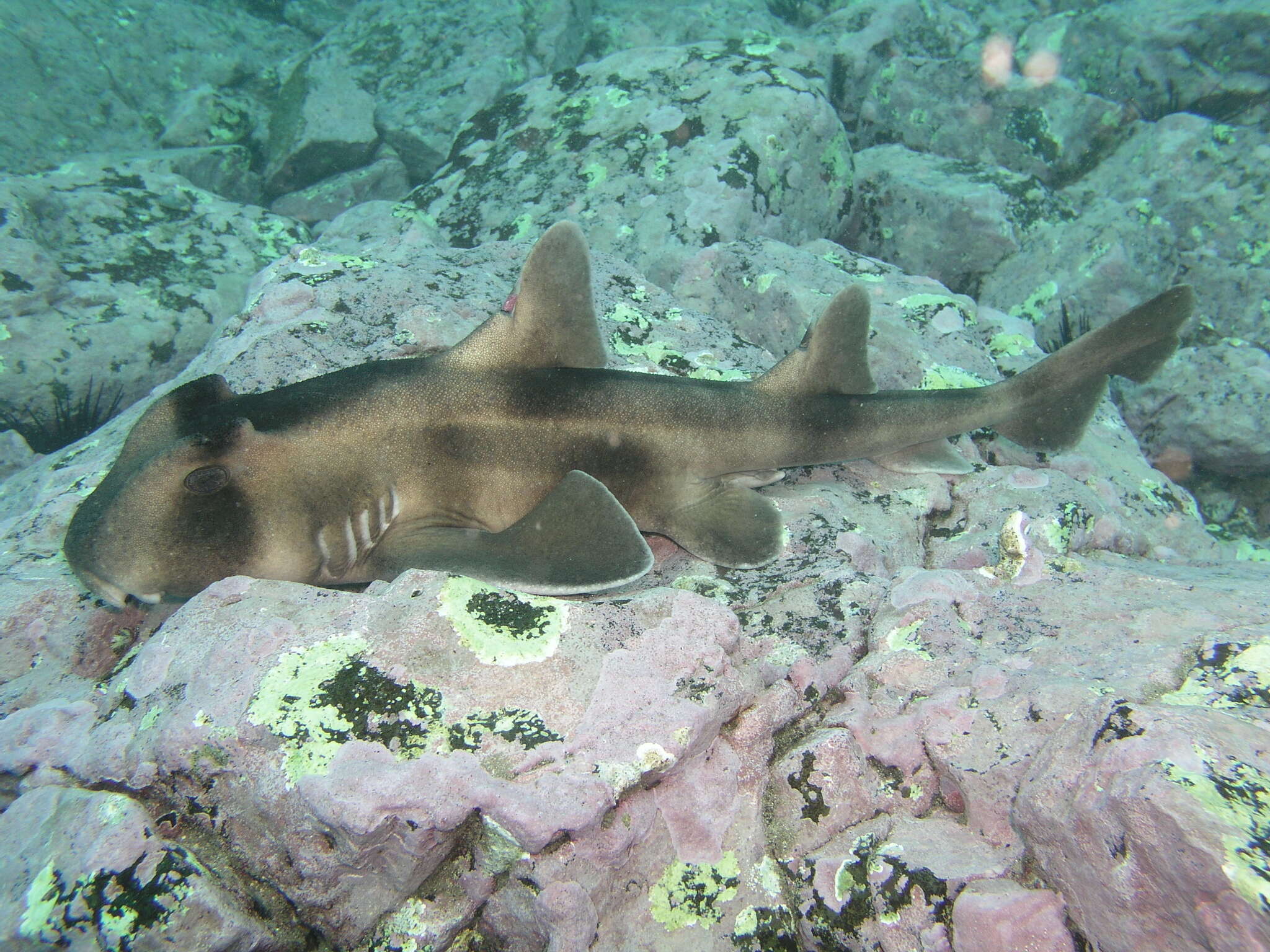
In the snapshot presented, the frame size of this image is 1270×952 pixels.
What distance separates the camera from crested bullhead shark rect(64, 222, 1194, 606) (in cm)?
266

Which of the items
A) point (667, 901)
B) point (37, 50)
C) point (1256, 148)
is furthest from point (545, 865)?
point (37, 50)

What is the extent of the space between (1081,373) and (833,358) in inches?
62.6

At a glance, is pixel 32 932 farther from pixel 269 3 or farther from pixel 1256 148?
pixel 269 3

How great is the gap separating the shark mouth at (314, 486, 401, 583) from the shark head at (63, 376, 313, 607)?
0.21 metres

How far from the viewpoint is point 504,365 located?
3223 millimetres

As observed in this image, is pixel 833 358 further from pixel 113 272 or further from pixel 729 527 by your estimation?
pixel 113 272

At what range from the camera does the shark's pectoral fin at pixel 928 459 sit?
12.6ft

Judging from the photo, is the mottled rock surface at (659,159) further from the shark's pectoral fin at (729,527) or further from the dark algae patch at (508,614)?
the dark algae patch at (508,614)

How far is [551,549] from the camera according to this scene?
2.74 m

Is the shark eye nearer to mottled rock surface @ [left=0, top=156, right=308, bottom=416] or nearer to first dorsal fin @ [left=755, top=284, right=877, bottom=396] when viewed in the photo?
first dorsal fin @ [left=755, top=284, right=877, bottom=396]

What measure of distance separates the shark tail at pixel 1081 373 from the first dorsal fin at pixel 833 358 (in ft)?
3.20

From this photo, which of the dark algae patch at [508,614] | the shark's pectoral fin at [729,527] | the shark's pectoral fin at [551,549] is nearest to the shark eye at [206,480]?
the shark's pectoral fin at [551,549]

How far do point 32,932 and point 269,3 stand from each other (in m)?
17.8

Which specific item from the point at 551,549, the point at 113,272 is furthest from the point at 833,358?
the point at 113,272
